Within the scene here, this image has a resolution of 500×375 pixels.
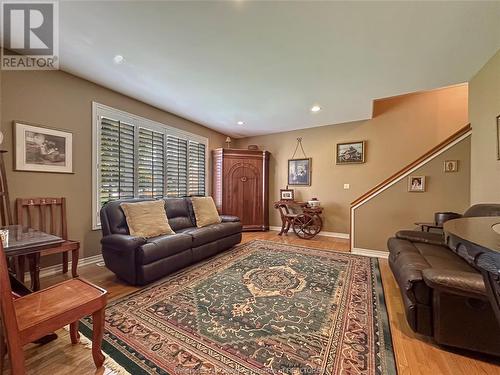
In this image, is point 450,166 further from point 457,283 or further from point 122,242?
point 122,242

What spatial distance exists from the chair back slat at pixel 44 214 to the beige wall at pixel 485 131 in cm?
526

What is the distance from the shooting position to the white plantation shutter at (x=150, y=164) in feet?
12.8

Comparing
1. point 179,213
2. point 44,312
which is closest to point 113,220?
point 179,213

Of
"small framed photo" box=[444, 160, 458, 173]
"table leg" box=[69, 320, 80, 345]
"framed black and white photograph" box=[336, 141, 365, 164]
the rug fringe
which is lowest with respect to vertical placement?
the rug fringe

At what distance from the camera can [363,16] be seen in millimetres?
1906

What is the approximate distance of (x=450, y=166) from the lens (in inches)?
128

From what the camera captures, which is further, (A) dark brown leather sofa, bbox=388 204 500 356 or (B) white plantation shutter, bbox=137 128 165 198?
(B) white plantation shutter, bbox=137 128 165 198

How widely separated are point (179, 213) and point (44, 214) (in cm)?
169

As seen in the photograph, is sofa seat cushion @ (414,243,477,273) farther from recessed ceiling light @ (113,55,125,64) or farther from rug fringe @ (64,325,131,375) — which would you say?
recessed ceiling light @ (113,55,125,64)

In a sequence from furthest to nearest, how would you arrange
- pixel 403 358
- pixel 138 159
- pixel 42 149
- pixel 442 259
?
pixel 138 159, pixel 42 149, pixel 442 259, pixel 403 358

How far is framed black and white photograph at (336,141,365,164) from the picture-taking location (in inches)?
191

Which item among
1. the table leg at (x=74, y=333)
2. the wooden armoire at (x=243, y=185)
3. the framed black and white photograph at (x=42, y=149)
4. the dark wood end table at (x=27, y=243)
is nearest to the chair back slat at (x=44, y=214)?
the framed black and white photograph at (x=42, y=149)

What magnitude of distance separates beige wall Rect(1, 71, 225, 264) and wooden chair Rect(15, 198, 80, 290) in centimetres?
12

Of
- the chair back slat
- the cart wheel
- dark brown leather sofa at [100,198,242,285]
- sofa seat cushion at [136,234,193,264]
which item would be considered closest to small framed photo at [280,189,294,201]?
the cart wheel
